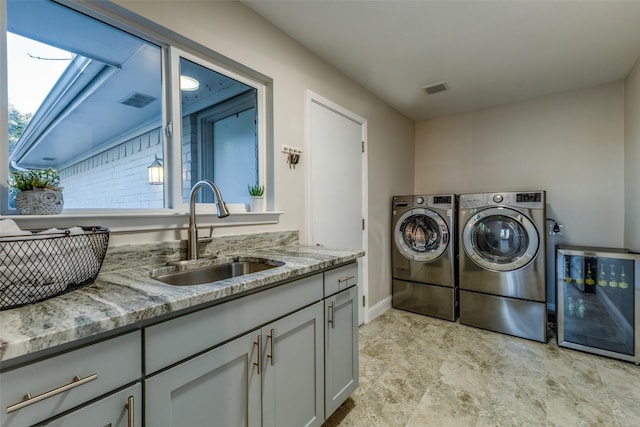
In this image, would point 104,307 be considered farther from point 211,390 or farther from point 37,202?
point 37,202

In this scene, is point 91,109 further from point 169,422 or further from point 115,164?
point 169,422

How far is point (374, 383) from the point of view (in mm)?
1923

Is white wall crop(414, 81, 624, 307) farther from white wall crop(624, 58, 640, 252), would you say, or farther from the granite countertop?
the granite countertop

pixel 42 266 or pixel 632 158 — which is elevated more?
pixel 632 158

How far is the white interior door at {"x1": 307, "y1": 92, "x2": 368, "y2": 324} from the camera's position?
228cm

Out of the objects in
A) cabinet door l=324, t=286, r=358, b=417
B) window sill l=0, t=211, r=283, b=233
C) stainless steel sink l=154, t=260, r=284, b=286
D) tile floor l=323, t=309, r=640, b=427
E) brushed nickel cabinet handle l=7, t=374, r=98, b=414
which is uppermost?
window sill l=0, t=211, r=283, b=233

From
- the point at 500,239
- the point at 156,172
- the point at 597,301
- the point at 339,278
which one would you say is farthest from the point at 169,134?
the point at 597,301

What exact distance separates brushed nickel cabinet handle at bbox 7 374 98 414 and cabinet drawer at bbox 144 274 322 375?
136 millimetres

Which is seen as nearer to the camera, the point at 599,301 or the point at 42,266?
the point at 42,266

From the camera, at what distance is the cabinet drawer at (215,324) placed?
0.80 meters

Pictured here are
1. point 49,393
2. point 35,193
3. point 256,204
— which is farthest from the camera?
point 256,204

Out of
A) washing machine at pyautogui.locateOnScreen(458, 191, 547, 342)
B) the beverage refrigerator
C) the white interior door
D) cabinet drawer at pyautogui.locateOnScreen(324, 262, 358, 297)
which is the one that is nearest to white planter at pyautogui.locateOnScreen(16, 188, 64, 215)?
cabinet drawer at pyautogui.locateOnScreen(324, 262, 358, 297)

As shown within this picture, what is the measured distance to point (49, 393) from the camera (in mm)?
609

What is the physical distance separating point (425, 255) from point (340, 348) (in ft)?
6.08
